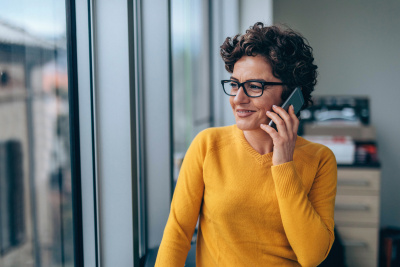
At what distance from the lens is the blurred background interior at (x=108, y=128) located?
2.36 feet

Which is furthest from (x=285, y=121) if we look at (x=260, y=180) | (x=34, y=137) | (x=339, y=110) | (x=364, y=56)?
(x=364, y=56)

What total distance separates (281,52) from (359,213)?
194 centimetres

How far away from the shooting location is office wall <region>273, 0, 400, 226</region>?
3027mm

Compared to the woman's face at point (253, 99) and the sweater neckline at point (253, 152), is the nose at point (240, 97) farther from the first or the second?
the sweater neckline at point (253, 152)

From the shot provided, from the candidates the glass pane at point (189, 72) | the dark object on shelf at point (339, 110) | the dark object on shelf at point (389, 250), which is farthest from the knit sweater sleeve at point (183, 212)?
the dark object on shelf at point (389, 250)

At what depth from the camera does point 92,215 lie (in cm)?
103

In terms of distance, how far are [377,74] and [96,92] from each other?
9.04ft

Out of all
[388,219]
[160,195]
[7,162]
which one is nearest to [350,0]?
[388,219]

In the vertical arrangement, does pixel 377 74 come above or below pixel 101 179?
above

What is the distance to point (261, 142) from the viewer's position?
1062mm

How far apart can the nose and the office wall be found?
2.32m

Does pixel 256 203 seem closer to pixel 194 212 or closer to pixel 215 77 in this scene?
pixel 194 212

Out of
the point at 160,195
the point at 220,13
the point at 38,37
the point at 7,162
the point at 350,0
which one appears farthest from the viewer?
the point at 350,0

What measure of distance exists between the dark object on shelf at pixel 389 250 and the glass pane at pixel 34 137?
2.55m
